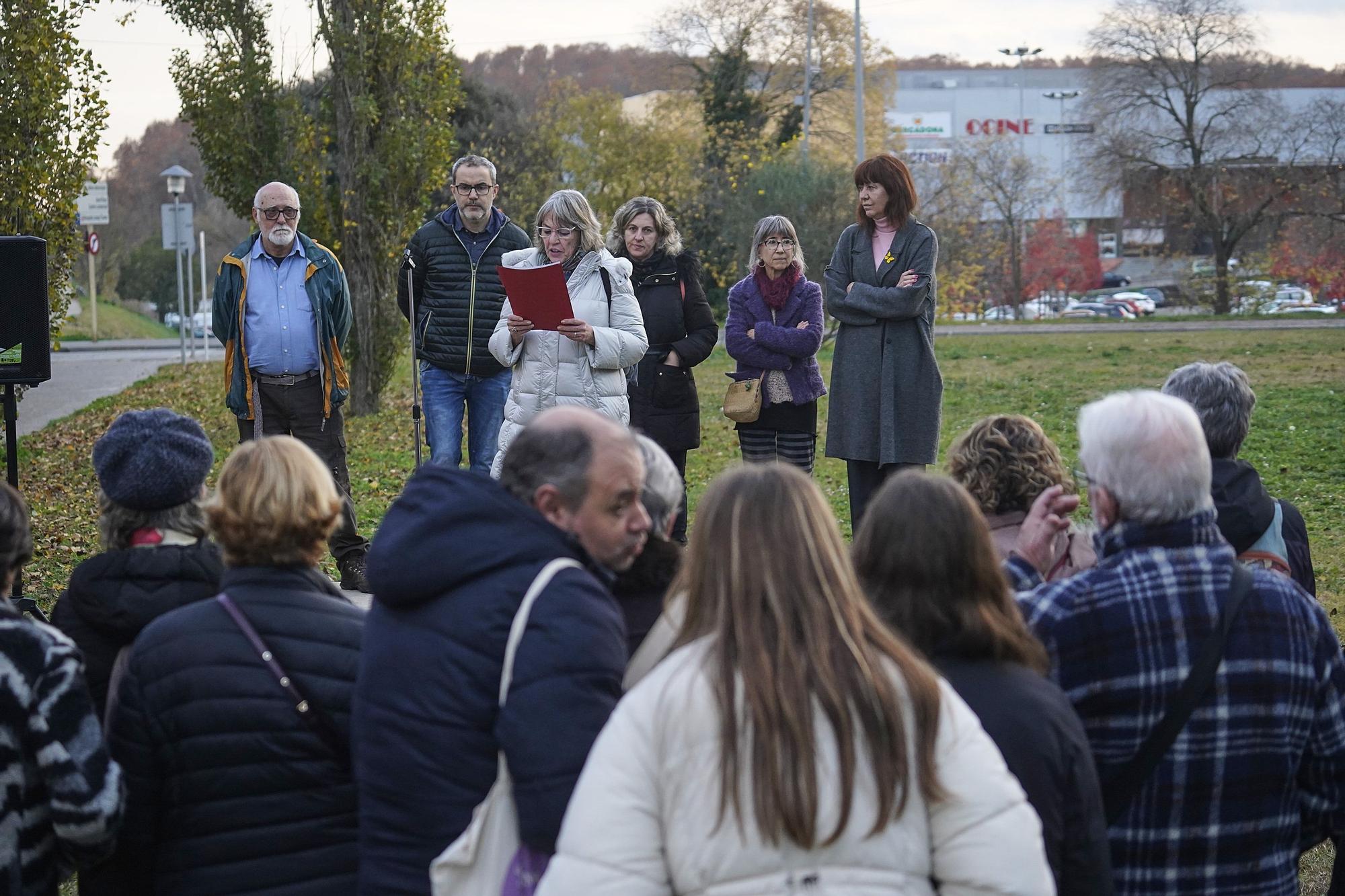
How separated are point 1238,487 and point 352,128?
13967 mm

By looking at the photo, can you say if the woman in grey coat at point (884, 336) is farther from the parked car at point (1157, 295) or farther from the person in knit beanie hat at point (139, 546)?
the parked car at point (1157, 295)

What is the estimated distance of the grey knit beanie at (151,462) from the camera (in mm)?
3240

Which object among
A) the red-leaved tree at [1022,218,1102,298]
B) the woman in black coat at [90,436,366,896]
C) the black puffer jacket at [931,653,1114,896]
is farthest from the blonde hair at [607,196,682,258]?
the red-leaved tree at [1022,218,1102,298]

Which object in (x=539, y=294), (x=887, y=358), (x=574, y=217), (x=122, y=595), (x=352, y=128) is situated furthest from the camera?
(x=352, y=128)

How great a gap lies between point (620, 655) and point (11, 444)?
506 cm

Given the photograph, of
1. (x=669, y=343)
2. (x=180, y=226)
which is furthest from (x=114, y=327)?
(x=669, y=343)

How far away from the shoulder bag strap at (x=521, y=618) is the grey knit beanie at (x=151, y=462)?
1185 millimetres

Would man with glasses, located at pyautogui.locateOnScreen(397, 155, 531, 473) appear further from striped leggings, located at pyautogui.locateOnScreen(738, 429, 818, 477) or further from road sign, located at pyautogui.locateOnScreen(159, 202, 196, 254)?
road sign, located at pyautogui.locateOnScreen(159, 202, 196, 254)

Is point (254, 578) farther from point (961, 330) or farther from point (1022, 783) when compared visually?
point (961, 330)

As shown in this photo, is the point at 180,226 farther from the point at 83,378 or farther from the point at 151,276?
the point at 151,276

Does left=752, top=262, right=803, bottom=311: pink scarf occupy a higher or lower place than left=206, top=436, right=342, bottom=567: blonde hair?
higher

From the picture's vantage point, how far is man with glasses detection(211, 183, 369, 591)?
291 inches

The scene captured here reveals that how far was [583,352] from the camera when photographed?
685cm

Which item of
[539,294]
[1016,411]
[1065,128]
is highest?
[1065,128]
